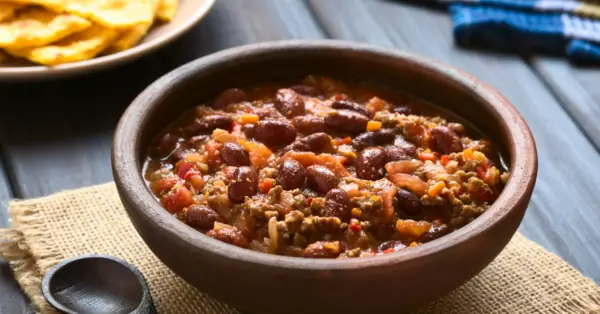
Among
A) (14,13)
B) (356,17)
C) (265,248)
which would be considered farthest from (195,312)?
(356,17)

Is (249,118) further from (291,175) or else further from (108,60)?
(108,60)

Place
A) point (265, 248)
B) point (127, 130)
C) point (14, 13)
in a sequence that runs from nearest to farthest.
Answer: point (265, 248), point (127, 130), point (14, 13)

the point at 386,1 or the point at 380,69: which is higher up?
the point at 380,69

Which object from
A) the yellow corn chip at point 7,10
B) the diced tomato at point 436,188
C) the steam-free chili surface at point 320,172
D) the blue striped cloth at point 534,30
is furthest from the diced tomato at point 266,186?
the blue striped cloth at point 534,30

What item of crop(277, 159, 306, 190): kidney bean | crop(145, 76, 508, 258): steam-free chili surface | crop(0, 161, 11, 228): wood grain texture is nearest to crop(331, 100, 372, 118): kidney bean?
crop(145, 76, 508, 258): steam-free chili surface

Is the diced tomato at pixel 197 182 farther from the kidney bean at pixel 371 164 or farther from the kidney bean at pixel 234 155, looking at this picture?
the kidney bean at pixel 371 164

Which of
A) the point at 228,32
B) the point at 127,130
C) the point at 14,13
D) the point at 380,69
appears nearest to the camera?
the point at 127,130

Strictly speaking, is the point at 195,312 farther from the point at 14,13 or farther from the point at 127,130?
the point at 14,13

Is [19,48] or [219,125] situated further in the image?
[19,48]
